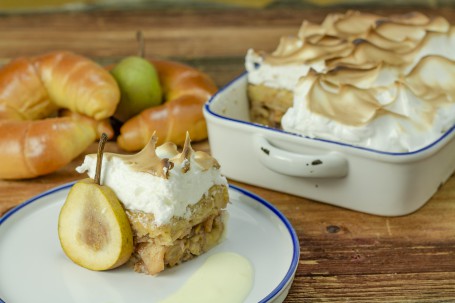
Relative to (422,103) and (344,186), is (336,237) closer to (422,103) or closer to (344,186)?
(344,186)

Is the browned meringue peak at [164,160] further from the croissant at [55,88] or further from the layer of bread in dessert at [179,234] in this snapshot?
the croissant at [55,88]

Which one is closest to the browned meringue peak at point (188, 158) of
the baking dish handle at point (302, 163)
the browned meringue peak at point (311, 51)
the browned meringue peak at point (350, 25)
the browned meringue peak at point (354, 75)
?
the baking dish handle at point (302, 163)

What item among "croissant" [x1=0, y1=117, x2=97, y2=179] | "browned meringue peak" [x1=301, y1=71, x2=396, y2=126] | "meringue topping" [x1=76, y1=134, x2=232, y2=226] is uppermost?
"browned meringue peak" [x1=301, y1=71, x2=396, y2=126]

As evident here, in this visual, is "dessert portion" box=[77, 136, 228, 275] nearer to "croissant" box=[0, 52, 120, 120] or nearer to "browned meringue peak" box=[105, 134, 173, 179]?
"browned meringue peak" box=[105, 134, 173, 179]

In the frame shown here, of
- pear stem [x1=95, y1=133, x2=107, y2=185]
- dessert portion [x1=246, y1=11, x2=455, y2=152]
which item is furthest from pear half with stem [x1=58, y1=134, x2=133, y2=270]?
dessert portion [x1=246, y1=11, x2=455, y2=152]

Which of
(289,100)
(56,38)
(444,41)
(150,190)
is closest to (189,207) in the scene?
(150,190)

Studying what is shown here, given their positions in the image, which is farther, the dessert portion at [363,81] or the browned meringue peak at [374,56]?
the browned meringue peak at [374,56]

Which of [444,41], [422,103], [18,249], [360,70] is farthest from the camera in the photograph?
[444,41]
